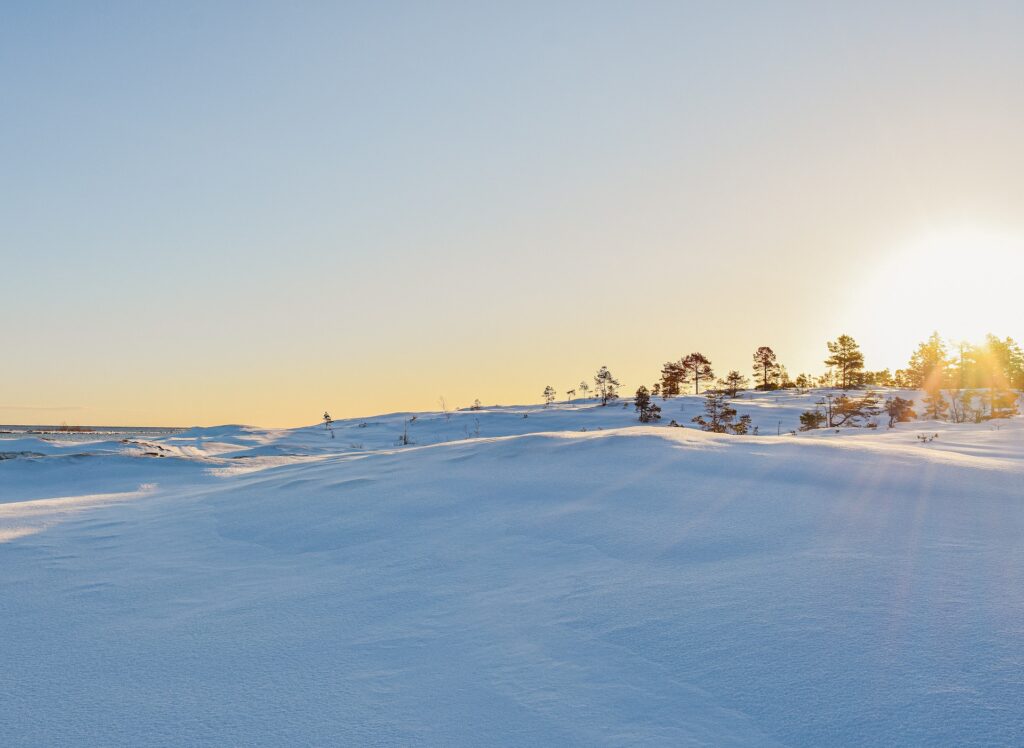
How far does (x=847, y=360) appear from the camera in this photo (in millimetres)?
43031

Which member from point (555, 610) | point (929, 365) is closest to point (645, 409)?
point (555, 610)

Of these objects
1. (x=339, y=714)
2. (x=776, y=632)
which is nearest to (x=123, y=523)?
(x=339, y=714)

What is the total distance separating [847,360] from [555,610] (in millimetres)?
46728

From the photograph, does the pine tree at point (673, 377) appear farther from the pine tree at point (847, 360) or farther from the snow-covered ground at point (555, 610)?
the snow-covered ground at point (555, 610)

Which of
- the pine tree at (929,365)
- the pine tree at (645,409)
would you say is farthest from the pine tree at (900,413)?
the pine tree at (929,365)

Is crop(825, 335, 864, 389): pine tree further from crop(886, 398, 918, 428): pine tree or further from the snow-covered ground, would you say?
the snow-covered ground

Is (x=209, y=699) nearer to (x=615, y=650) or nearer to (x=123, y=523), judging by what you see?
(x=615, y=650)

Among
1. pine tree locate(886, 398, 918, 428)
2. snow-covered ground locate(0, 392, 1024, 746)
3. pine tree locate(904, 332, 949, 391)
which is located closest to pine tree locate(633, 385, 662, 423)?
pine tree locate(886, 398, 918, 428)

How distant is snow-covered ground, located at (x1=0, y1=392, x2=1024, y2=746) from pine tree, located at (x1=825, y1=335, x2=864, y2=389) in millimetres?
42894

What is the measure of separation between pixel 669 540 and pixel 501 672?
1456 millimetres

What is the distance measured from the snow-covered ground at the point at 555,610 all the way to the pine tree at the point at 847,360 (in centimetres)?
4289

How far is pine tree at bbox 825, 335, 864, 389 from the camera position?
42.7 metres

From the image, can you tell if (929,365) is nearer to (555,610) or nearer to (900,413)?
(900,413)

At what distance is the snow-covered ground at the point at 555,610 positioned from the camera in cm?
170
